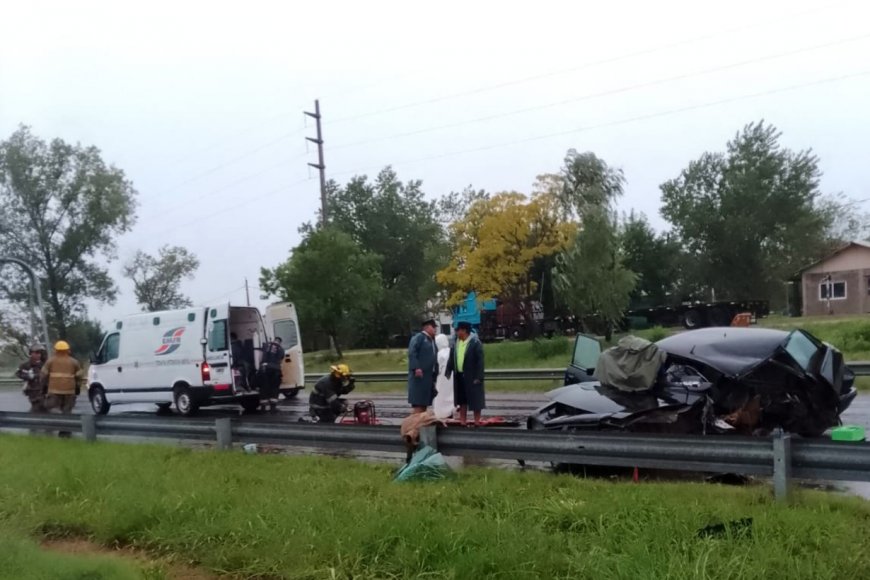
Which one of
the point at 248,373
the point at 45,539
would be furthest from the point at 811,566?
the point at 248,373

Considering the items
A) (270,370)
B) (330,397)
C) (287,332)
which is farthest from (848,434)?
(287,332)

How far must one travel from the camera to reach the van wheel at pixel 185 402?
1602 centimetres

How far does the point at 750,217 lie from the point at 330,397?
4446 cm

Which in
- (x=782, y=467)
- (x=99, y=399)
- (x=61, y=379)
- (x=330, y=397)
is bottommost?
(x=99, y=399)

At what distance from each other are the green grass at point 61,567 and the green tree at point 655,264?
170ft

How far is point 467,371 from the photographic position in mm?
10773

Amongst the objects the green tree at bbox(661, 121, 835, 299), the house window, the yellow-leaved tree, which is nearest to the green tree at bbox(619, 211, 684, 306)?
the green tree at bbox(661, 121, 835, 299)

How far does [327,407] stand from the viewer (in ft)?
38.3

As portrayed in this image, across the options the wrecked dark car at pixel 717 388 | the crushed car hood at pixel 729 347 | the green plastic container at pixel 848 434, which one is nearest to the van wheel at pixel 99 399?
the wrecked dark car at pixel 717 388

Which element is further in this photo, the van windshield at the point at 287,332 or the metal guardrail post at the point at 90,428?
the van windshield at the point at 287,332

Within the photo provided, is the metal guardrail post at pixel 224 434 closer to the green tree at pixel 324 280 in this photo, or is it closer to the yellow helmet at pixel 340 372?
the yellow helmet at pixel 340 372

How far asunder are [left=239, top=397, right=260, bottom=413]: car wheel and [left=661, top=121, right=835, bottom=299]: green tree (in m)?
41.1

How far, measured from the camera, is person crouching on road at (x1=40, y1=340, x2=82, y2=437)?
13.2 meters

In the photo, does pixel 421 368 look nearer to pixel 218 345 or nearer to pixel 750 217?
pixel 218 345
